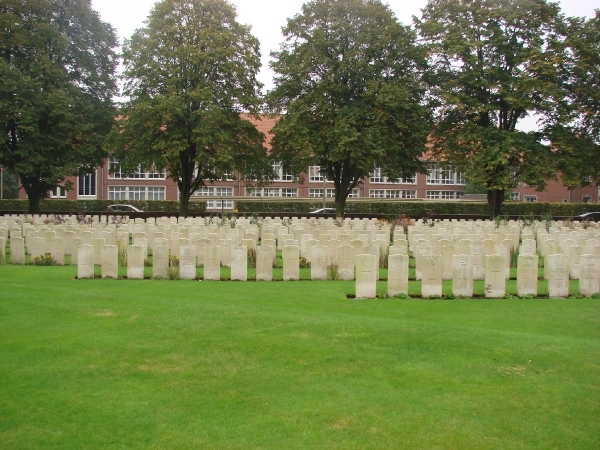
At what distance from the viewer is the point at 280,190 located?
205ft

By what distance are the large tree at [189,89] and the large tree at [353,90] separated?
2.48 metres

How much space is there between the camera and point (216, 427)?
4.59 meters

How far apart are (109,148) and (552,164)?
24.4 m

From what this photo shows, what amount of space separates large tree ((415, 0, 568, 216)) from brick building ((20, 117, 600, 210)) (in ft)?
81.3

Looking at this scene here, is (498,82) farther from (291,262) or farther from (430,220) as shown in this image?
(291,262)

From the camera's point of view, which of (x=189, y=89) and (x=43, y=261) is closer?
(x=43, y=261)

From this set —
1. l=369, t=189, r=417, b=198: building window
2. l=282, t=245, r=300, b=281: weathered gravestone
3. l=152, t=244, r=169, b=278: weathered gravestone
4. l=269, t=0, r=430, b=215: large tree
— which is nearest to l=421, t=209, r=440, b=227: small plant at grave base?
l=269, t=0, r=430, b=215: large tree

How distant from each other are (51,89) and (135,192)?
1179 inches

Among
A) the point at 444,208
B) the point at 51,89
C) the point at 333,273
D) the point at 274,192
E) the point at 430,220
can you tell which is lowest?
the point at 333,273

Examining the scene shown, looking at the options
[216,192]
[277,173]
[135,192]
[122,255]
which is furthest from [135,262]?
[135,192]

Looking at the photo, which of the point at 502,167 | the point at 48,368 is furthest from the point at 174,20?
the point at 48,368

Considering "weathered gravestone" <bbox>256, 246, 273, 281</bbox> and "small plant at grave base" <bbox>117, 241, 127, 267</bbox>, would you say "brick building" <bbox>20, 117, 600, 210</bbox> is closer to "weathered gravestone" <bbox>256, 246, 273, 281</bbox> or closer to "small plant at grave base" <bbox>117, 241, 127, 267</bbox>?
"small plant at grave base" <bbox>117, 241, 127, 267</bbox>

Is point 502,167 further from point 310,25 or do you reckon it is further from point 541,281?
point 541,281

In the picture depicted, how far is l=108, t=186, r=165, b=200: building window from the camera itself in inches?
2370
